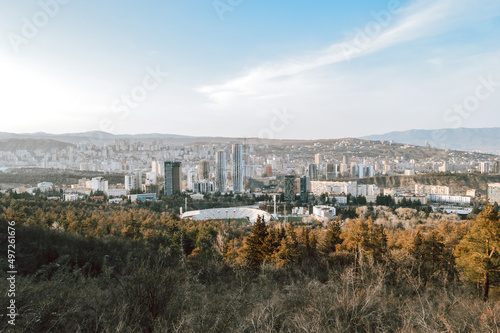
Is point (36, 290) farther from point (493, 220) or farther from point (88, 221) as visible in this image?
point (88, 221)

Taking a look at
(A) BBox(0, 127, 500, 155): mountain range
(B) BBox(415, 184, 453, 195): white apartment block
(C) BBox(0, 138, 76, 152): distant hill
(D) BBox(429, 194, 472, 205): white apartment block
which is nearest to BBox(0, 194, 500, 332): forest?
(D) BBox(429, 194, 472, 205): white apartment block

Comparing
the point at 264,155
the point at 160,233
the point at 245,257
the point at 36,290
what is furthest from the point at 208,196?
the point at 264,155

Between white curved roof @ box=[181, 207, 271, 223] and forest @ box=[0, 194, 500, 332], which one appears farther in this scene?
white curved roof @ box=[181, 207, 271, 223]

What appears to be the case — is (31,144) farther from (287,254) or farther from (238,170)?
(287,254)

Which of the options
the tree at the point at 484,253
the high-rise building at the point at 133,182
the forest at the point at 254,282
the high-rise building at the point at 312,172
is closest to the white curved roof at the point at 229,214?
the forest at the point at 254,282

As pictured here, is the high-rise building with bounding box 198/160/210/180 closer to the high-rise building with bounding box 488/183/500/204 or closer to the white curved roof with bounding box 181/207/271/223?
the white curved roof with bounding box 181/207/271/223

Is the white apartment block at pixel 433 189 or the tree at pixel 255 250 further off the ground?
the tree at pixel 255 250

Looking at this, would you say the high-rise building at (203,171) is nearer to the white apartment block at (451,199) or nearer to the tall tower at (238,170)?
the tall tower at (238,170)
